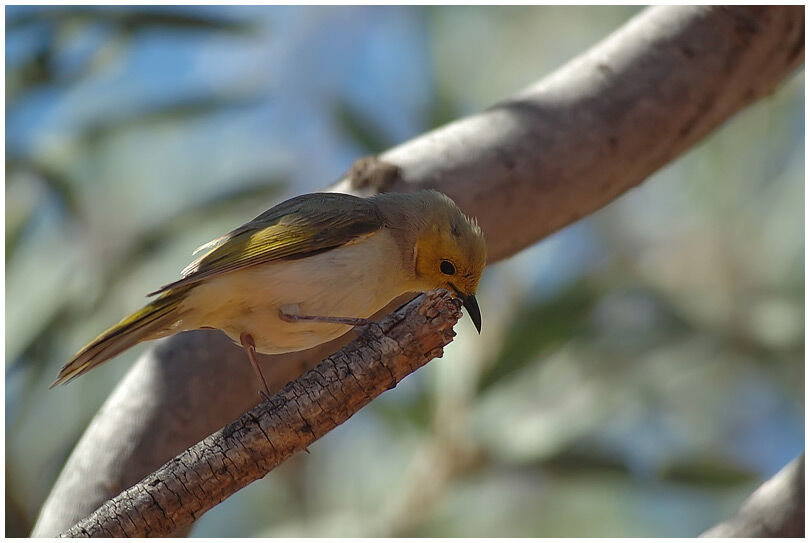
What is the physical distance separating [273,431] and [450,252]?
3.39 feet

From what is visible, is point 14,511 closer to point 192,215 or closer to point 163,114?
point 192,215

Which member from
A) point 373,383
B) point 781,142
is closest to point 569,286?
point 781,142

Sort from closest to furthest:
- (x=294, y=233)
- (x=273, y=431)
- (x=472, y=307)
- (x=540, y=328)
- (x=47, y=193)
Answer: (x=273, y=431) → (x=294, y=233) → (x=472, y=307) → (x=540, y=328) → (x=47, y=193)

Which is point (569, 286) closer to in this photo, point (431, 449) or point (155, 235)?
point (431, 449)

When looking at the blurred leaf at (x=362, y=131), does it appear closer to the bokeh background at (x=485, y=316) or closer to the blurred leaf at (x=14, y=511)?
the bokeh background at (x=485, y=316)

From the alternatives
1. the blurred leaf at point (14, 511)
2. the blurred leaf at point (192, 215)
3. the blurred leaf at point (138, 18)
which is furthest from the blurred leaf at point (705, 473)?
the blurred leaf at point (138, 18)

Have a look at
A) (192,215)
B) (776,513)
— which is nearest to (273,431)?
(776,513)

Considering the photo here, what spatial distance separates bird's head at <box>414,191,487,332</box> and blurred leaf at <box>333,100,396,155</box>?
Result: 6.67 feet

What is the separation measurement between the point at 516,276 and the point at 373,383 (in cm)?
335

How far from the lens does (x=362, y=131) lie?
4.89m

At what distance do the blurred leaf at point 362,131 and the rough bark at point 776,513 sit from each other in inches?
103

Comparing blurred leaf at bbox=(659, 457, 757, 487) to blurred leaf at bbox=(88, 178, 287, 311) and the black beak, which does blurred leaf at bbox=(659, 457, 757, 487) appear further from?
blurred leaf at bbox=(88, 178, 287, 311)

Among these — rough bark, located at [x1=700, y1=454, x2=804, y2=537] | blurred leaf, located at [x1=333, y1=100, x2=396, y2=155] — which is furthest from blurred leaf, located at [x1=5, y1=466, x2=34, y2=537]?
rough bark, located at [x1=700, y1=454, x2=804, y2=537]

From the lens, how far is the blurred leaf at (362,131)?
15.9ft
